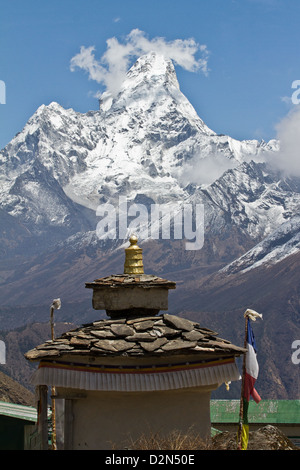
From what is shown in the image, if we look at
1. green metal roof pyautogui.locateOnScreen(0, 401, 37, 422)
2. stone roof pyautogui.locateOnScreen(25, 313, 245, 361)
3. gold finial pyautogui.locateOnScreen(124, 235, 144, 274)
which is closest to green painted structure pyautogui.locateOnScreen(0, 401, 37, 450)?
green metal roof pyautogui.locateOnScreen(0, 401, 37, 422)

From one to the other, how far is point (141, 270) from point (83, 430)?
10.8 feet

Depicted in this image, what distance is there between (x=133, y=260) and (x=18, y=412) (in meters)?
6.52

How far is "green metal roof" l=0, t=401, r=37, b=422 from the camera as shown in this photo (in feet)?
63.6

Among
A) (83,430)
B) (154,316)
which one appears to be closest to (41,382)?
(83,430)

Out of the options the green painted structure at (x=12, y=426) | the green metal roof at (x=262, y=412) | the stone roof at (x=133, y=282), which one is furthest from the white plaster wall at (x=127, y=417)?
the green metal roof at (x=262, y=412)

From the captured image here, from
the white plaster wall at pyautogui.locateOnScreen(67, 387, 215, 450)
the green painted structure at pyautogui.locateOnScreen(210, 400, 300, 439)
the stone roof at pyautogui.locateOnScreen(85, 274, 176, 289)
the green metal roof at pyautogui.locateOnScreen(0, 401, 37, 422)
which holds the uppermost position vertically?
the stone roof at pyautogui.locateOnScreen(85, 274, 176, 289)

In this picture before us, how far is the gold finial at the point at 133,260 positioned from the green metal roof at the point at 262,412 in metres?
17.3

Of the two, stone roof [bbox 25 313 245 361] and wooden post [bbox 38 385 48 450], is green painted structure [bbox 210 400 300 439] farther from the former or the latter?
stone roof [bbox 25 313 245 361]

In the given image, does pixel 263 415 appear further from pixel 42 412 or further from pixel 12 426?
pixel 42 412

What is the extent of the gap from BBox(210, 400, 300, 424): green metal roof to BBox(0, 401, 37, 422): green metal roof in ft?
40.3

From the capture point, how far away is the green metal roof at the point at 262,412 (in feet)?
107

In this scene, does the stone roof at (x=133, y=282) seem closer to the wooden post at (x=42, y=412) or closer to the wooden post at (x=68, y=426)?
the wooden post at (x=42, y=412)

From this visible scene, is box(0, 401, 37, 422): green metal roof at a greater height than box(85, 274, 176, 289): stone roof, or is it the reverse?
box(85, 274, 176, 289): stone roof

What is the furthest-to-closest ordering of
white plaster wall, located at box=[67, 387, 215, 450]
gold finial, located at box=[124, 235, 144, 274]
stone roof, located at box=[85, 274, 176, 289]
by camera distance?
gold finial, located at box=[124, 235, 144, 274] < stone roof, located at box=[85, 274, 176, 289] < white plaster wall, located at box=[67, 387, 215, 450]
